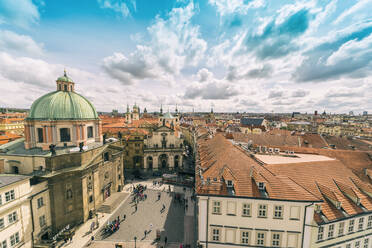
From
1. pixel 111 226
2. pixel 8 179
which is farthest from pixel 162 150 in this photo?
pixel 8 179

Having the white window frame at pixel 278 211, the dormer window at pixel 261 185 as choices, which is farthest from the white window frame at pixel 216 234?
the dormer window at pixel 261 185

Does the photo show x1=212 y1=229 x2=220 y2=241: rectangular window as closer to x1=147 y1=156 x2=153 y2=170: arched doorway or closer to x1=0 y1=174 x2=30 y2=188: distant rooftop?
x1=0 y1=174 x2=30 y2=188: distant rooftop

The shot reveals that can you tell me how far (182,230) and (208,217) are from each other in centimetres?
923

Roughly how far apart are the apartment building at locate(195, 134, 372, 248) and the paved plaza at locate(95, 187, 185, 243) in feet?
25.8

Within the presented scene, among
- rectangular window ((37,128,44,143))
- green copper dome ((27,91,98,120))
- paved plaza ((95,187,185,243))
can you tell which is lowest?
paved plaza ((95,187,185,243))

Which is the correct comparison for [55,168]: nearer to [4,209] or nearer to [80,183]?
[80,183]

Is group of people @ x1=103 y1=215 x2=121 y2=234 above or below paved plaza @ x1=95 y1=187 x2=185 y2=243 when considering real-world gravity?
above

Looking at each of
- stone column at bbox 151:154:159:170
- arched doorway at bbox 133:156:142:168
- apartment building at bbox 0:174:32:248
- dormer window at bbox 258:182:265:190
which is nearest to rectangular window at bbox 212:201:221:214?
dormer window at bbox 258:182:265:190

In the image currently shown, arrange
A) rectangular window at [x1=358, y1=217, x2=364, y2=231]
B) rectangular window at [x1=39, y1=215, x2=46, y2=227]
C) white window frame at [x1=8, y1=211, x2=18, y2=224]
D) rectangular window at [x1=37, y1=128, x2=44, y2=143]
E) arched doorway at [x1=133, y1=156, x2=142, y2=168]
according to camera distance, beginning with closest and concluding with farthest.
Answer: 1. white window frame at [x1=8, y1=211, x2=18, y2=224]
2. rectangular window at [x1=358, y1=217, x2=364, y2=231]
3. rectangular window at [x1=39, y1=215, x2=46, y2=227]
4. rectangular window at [x1=37, y1=128, x2=44, y2=143]
5. arched doorway at [x1=133, y1=156, x2=142, y2=168]

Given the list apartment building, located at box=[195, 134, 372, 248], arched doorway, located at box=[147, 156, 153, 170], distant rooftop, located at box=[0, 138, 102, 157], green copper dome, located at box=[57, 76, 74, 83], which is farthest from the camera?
arched doorway, located at box=[147, 156, 153, 170]

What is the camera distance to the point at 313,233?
19016 mm

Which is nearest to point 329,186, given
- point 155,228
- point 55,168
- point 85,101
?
point 155,228

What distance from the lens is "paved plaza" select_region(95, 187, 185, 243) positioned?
24766mm

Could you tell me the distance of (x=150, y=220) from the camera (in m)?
28.5
